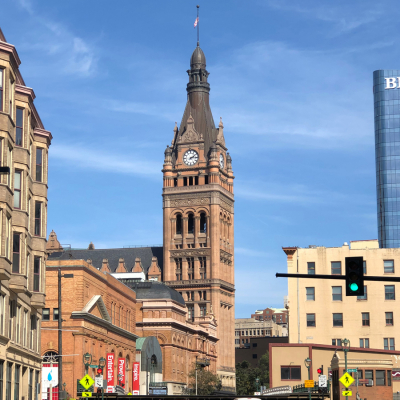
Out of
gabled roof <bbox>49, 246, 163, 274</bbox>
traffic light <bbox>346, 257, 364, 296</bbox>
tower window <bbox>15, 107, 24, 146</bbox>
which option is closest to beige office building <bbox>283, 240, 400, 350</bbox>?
tower window <bbox>15, 107, 24, 146</bbox>

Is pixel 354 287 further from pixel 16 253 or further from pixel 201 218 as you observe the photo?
pixel 201 218

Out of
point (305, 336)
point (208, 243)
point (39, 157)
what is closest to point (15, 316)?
point (39, 157)

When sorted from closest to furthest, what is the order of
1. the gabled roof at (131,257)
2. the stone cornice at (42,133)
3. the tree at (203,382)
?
the stone cornice at (42,133) → the tree at (203,382) → the gabled roof at (131,257)

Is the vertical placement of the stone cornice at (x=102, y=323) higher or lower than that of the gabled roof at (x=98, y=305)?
lower

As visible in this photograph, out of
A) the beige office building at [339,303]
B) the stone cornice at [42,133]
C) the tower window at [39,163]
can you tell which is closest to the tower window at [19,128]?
the stone cornice at [42,133]

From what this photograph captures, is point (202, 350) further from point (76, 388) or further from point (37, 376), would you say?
point (37, 376)

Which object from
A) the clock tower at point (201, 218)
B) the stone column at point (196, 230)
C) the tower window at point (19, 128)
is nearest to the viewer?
the tower window at point (19, 128)

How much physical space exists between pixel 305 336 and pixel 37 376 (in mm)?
40151

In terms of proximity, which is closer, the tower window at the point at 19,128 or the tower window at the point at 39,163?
the tower window at the point at 19,128

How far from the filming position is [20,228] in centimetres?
4703

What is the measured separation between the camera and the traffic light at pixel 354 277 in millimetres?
24172

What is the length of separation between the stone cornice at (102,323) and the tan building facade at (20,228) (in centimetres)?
2896

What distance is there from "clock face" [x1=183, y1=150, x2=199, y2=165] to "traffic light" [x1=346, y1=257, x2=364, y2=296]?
166 m

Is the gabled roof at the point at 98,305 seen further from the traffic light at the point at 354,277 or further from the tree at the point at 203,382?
the traffic light at the point at 354,277
